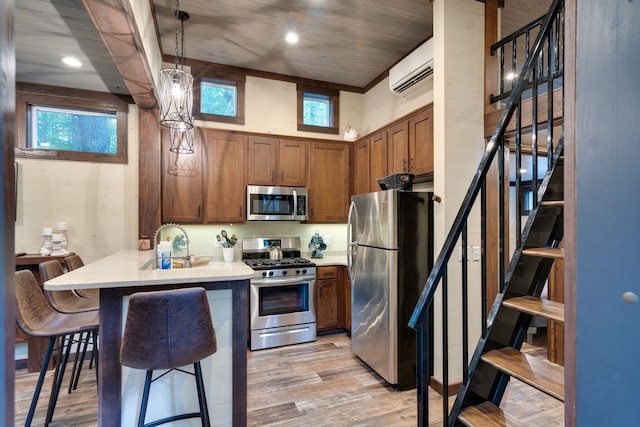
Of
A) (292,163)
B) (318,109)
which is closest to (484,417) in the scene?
(292,163)

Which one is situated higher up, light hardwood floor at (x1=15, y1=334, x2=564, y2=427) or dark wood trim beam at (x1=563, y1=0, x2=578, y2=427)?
dark wood trim beam at (x1=563, y1=0, x2=578, y2=427)

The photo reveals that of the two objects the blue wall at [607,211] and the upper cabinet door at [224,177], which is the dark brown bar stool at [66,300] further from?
the blue wall at [607,211]

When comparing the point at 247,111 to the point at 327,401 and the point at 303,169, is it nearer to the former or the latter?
the point at 303,169

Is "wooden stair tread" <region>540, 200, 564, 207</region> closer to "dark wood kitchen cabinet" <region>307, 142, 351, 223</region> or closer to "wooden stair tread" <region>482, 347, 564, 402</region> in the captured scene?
"wooden stair tread" <region>482, 347, 564, 402</region>

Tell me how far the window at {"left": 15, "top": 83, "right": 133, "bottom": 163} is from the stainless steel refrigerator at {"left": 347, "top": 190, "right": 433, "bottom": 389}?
3.15 metres

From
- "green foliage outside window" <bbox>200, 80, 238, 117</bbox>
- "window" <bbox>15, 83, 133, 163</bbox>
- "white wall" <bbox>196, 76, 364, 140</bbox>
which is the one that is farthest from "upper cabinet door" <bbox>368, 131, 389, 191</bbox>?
"window" <bbox>15, 83, 133, 163</bbox>

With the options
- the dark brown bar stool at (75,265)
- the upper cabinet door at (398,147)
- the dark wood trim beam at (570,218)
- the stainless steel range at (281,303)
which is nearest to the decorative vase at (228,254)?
the stainless steel range at (281,303)

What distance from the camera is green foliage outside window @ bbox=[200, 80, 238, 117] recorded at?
12.9 ft

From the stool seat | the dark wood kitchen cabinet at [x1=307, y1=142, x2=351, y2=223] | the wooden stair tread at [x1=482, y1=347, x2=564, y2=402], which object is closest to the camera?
the wooden stair tread at [x1=482, y1=347, x2=564, y2=402]

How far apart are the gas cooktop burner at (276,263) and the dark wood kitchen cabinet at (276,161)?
3.18 ft

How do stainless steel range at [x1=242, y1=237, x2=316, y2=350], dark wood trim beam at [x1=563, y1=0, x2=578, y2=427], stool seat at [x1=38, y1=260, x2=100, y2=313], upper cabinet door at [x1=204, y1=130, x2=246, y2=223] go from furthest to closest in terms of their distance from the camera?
upper cabinet door at [x1=204, y1=130, x2=246, y2=223] < stainless steel range at [x1=242, y1=237, x2=316, y2=350] < stool seat at [x1=38, y1=260, x2=100, y2=313] < dark wood trim beam at [x1=563, y1=0, x2=578, y2=427]

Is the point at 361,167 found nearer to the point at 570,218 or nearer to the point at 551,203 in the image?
the point at 551,203

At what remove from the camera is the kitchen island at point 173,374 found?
1811 mm

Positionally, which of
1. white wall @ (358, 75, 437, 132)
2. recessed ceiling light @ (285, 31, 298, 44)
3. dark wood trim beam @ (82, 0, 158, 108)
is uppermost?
recessed ceiling light @ (285, 31, 298, 44)
